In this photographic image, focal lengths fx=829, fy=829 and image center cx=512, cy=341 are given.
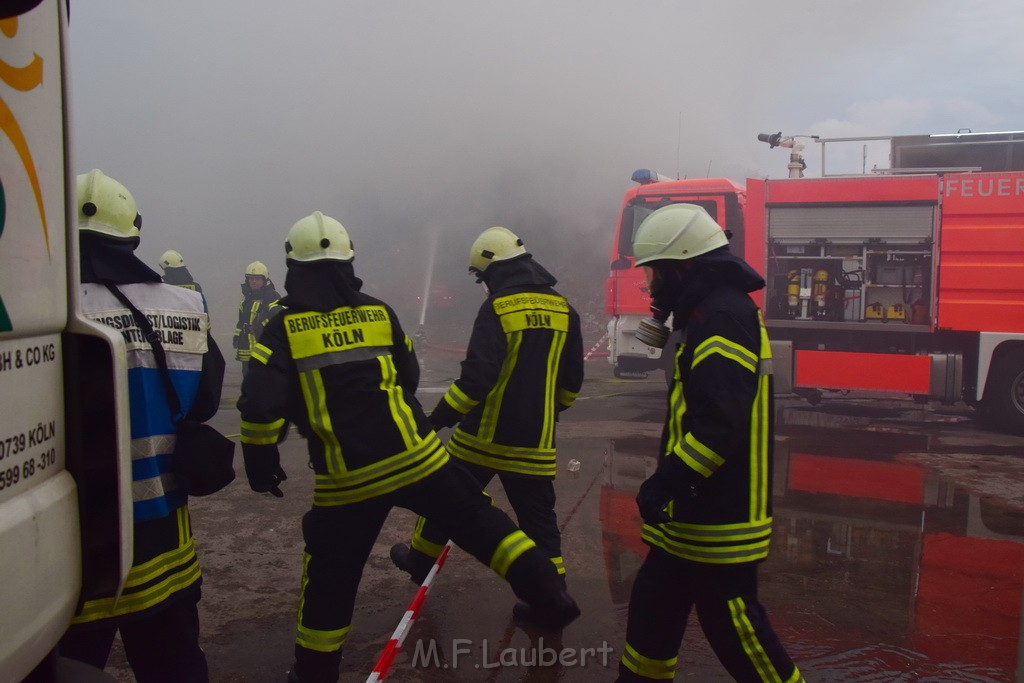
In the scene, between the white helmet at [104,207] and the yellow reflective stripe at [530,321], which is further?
the yellow reflective stripe at [530,321]

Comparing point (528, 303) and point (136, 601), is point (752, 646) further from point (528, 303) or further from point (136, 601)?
point (528, 303)

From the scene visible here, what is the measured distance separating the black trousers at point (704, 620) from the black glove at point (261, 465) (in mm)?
1249

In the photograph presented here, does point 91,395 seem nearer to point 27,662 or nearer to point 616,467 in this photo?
point 27,662

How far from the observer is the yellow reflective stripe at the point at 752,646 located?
93.5 inches

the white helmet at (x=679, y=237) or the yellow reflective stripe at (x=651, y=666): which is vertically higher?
the white helmet at (x=679, y=237)

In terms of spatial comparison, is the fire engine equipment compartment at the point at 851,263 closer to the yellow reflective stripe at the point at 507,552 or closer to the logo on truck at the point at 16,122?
the yellow reflective stripe at the point at 507,552

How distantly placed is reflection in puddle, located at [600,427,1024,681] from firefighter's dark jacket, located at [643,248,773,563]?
116 centimetres

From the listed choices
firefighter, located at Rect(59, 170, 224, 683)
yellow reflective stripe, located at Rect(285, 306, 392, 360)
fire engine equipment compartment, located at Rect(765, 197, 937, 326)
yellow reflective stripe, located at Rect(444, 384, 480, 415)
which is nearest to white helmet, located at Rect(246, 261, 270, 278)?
fire engine equipment compartment, located at Rect(765, 197, 937, 326)

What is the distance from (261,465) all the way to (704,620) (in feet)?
5.00

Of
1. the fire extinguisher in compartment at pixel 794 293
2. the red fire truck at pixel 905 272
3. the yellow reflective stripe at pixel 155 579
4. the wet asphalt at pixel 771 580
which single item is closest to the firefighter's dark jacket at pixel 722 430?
the wet asphalt at pixel 771 580

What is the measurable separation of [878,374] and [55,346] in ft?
28.6

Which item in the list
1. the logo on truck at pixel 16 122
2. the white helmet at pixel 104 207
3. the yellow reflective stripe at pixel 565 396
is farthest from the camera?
the yellow reflective stripe at pixel 565 396

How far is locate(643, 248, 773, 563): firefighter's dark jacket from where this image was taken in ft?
7.91

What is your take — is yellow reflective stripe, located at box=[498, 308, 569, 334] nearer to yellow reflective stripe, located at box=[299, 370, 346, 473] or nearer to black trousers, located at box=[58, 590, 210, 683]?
yellow reflective stripe, located at box=[299, 370, 346, 473]
